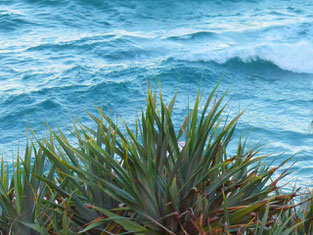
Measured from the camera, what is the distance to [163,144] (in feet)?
11.9

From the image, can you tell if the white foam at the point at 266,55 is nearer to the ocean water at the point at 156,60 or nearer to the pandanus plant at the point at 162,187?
the ocean water at the point at 156,60

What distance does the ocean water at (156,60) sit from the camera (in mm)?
11250

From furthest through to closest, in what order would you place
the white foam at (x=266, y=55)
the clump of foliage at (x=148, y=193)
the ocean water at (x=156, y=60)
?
1. the white foam at (x=266, y=55)
2. the ocean water at (x=156, y=60)
3. the clump of foliage at (x=148, y=193)

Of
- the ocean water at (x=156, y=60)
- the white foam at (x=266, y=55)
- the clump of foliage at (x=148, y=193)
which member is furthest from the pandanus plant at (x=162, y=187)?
the white foam at (x=266, y=55)

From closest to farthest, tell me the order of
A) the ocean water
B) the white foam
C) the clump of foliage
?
the clump of foliage < the ocean water < the white foam

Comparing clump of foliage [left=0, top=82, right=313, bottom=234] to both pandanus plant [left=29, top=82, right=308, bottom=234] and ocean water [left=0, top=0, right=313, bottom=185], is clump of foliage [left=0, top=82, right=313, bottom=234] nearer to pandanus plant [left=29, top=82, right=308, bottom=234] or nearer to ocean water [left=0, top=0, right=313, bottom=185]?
pandanus plant [left=29, top=82, right=308, bottom=234]

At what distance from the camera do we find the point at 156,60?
1440cm

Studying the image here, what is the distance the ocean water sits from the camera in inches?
443

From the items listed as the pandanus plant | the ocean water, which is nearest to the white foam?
the ocean water

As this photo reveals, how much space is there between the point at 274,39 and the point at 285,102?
539cm

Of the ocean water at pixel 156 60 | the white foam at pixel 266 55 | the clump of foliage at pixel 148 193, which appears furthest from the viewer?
the white foam at pixel 266 55

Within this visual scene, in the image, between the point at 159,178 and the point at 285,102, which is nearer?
the point at 159,178

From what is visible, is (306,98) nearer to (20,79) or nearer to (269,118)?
(269,118)

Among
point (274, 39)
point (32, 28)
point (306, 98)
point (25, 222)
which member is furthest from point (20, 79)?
point (25, 222)
